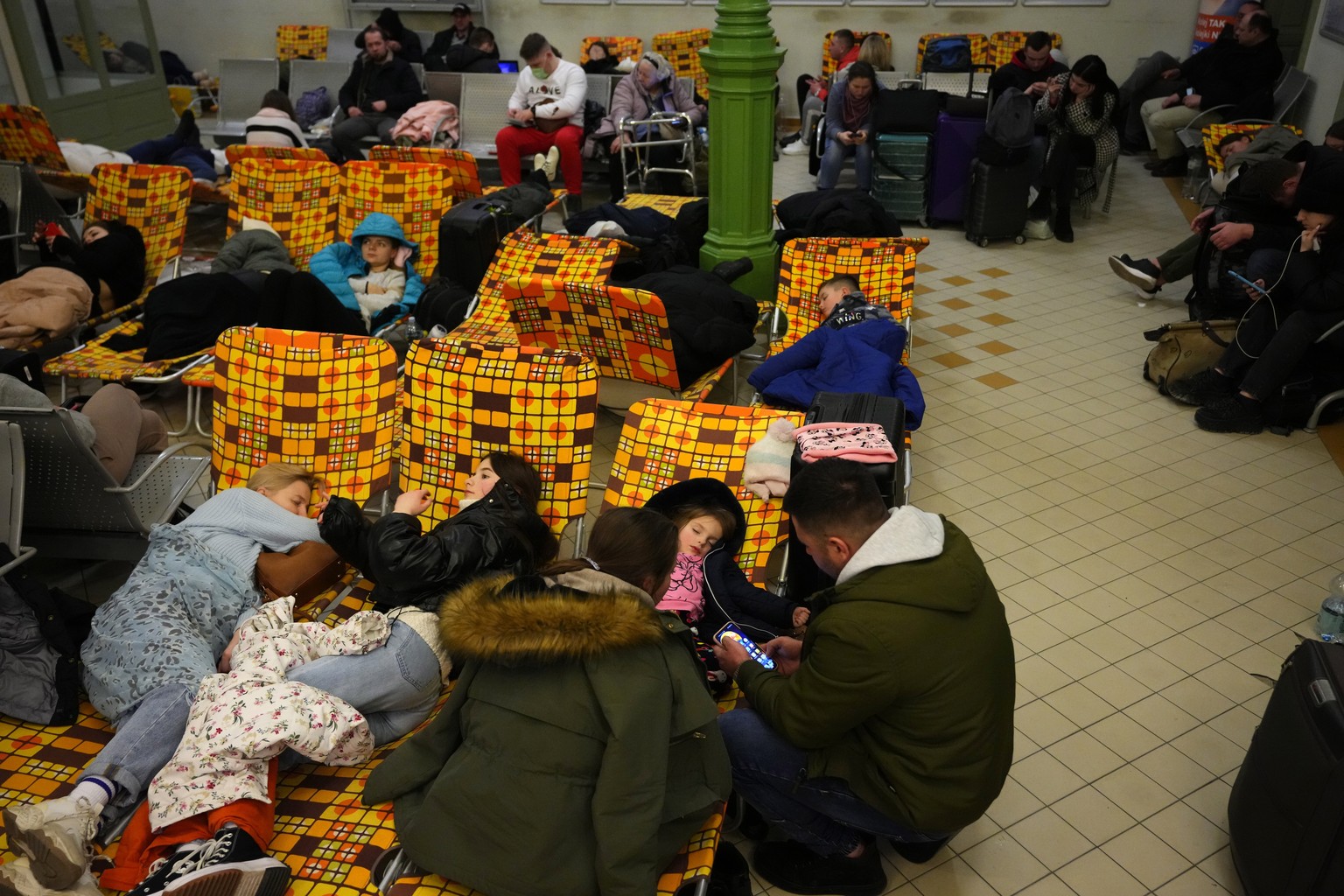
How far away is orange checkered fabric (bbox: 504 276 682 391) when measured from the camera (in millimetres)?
4102

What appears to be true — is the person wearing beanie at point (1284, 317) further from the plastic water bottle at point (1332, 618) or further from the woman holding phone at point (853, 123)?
the woman holding phone at point (853, 123)

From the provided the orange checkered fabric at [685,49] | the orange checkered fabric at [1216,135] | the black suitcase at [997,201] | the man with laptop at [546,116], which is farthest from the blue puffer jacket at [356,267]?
the orange checkered fabric at [685,49]

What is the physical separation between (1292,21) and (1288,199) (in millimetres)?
5635

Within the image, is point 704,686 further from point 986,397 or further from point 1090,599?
point 986,397

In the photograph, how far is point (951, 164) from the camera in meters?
7.75

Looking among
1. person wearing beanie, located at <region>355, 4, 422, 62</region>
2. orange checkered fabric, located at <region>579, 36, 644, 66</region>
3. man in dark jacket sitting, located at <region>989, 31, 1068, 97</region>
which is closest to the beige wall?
orange checkered fabric, located at <region>579, 36, 644, 66</region>

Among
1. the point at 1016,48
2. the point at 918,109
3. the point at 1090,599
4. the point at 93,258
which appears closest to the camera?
the point at 1090,599

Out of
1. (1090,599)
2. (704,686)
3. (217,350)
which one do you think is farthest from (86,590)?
(1090,599)

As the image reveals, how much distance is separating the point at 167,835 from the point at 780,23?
10908mm

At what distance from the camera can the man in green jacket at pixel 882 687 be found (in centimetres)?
216

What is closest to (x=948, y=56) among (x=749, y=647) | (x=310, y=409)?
(x=310, y=409)

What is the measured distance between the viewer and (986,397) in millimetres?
5328

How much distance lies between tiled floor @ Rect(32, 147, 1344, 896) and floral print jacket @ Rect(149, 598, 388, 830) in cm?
117

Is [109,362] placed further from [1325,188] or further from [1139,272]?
[1139,272]
